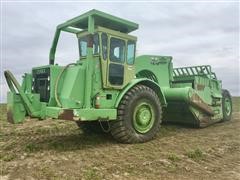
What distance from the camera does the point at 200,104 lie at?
32.9 feet

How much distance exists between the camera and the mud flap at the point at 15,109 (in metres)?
6.89

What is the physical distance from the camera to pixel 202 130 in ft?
32.5

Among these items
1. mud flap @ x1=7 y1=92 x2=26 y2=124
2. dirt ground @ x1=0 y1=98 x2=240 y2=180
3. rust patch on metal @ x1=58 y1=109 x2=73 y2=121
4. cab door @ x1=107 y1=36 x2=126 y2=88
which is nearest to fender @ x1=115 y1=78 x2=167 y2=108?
cab door @ x1=107 y1=36 x2=126 y2=88

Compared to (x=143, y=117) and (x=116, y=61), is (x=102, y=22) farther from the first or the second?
(x=143, y=117)

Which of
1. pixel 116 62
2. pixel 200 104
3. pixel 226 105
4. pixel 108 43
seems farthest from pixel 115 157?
pixel 226 105

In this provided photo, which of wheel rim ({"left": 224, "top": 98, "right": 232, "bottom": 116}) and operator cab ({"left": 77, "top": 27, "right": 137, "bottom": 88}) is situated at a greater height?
operator cab ({"left": 77, "top": 27, "right": 137, "bottom": 88})

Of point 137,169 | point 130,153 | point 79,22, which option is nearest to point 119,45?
point 79,22

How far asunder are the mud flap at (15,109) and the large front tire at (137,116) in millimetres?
1990

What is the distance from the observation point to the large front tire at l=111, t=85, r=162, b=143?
7.15 meters

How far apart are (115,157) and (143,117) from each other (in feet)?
5.97

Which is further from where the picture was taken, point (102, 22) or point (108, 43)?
point (102, 22)

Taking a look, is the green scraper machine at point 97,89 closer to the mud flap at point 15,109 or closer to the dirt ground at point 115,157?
the mud flap at point 15,109

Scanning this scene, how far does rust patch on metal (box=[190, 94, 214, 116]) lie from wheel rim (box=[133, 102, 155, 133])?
2.23 metres

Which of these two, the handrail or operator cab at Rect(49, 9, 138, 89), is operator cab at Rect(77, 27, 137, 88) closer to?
operator cab at Rect(49, 9, 138, 89)
